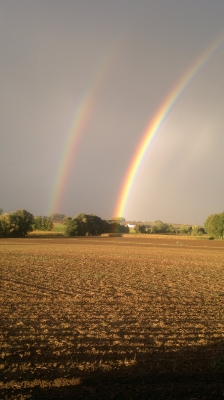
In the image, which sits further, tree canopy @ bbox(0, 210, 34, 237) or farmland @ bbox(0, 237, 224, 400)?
tree canopy @ bbox(0, 210, 34, 237)

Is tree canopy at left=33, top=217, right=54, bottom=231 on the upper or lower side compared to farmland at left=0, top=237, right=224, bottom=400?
upper

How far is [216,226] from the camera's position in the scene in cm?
10550

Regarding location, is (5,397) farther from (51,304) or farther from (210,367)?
(51,304)

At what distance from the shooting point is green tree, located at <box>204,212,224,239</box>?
341 feet

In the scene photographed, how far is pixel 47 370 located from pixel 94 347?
1596 millimetres

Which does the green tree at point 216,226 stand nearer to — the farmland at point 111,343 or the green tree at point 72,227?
the green tree at point 72,227

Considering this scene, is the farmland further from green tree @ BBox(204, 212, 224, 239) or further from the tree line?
green tree @ BBox(204, 212, 224, 239)

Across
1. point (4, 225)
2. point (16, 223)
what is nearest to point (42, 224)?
point (16, 223)

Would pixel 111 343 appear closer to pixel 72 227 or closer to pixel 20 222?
pixel 20 222

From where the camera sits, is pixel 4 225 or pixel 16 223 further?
pixel 16 223

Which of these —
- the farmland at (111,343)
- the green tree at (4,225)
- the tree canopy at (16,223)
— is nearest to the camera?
the farmland at (111,343)

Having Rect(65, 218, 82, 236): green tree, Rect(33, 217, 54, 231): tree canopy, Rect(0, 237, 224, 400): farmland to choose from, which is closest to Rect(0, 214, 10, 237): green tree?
Rect(65, 218, 82, 236): green tree

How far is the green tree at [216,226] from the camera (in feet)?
341

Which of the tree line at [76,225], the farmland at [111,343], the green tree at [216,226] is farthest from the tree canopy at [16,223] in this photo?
the farmland at [111,343]
